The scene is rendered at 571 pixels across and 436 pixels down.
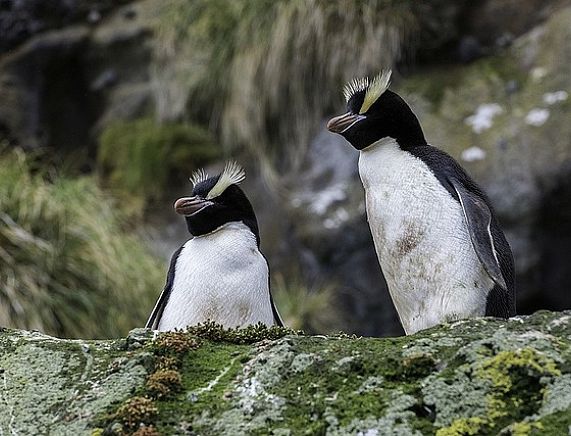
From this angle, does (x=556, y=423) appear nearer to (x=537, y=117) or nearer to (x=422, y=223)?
(x=422, y=223)

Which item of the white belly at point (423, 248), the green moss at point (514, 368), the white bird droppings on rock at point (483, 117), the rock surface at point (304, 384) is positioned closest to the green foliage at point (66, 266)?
the white bird droppings on rock at point (483, 117)

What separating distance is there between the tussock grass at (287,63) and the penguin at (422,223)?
422 cm

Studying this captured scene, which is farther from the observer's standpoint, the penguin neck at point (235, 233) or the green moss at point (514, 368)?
the penguin neck at point (235, 233)

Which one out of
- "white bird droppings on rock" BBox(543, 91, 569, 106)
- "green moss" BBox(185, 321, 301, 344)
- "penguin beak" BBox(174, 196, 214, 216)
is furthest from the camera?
"white bird droppings on rock" BBox(543, 91, 569, 106)

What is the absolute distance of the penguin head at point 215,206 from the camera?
11.9ft

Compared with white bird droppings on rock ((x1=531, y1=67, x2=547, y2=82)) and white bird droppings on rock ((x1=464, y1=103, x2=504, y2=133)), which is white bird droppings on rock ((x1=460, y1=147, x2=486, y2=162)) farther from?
white bird droppings on rock ((x1=531, y1=67, x2=547, y2=82))

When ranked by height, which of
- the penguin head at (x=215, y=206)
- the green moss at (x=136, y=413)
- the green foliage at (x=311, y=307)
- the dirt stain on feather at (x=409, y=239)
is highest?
the penguin head at (x=215, y=206)

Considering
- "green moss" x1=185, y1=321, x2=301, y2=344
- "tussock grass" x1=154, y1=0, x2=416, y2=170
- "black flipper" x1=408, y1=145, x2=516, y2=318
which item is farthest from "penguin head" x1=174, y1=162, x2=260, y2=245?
"tussock grass" x1=154, y1=0, x2=416, y2=170

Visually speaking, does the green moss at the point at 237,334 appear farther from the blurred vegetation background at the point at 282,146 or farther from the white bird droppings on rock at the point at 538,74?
the white bird droppings on rock at the point at 538,74

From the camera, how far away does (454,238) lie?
3.13 m

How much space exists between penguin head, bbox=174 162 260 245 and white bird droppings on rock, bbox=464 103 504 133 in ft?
11.9

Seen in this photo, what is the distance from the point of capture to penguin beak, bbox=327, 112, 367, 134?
11.0ft

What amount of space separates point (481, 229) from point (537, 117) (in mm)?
3978

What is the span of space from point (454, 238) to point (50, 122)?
6961mm
